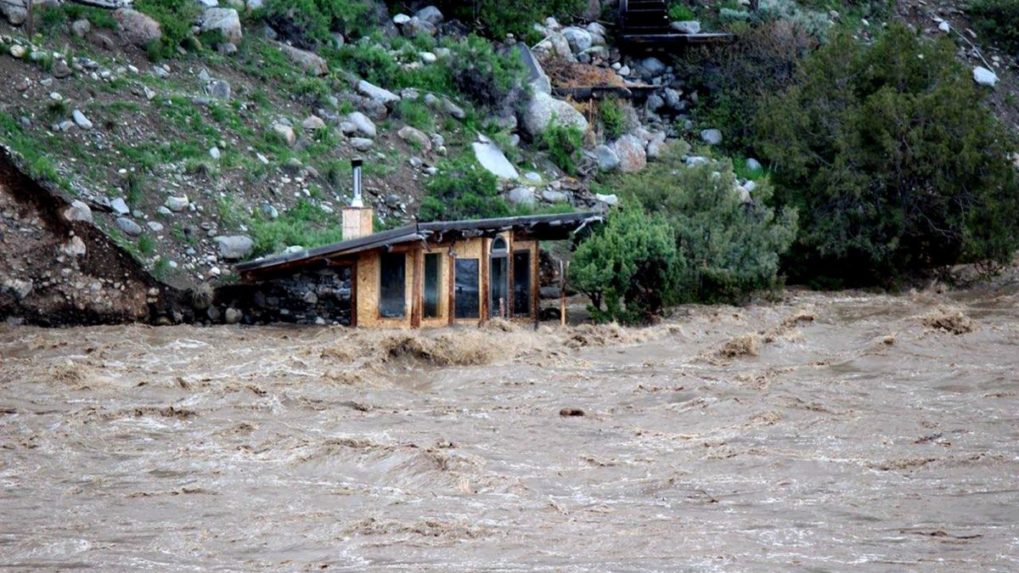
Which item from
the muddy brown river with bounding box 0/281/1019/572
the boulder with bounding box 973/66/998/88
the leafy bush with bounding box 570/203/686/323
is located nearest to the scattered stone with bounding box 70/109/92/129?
the muddy brown river with bounding box 0/281/1019/572

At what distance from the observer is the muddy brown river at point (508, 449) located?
1179 cm

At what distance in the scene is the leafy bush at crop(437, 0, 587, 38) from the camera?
41.1 metres

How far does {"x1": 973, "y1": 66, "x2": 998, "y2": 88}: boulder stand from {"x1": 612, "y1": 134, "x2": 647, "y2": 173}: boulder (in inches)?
522

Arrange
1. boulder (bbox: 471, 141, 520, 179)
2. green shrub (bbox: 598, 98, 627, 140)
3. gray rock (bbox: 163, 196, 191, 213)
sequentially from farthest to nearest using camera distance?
1. green shrub (bbox: 598, 98, 627, 140)
2. boulder (bbox: 471, 141, 520, 179)
3. gray rock (bbox: 163, 196, 191, 213)

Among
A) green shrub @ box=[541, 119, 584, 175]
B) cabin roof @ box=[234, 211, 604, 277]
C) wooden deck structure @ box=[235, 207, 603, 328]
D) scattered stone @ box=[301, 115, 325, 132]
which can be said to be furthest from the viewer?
green shrub @ box=[541, 119, 584, 175]

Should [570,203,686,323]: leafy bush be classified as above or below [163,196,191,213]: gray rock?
below

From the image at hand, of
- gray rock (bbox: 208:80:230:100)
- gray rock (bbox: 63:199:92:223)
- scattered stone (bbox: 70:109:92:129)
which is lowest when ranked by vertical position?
gray rock (bbox: 63:199:92:223)

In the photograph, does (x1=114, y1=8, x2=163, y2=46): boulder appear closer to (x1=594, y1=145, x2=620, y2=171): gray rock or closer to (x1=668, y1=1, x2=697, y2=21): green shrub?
(x1=594, y1=145, x2=620, y2=171): gray rock

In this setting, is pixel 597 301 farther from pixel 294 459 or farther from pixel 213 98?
pixel 294 459

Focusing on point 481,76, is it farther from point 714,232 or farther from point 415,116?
point 714,232

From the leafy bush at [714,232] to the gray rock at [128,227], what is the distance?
9.73 metres

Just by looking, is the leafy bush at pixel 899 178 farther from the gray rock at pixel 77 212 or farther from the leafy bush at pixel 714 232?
the gray rock at pixel 77 212

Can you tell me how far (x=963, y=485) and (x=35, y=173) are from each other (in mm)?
17419

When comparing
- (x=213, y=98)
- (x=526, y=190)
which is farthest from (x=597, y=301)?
(x=213, y=98)
